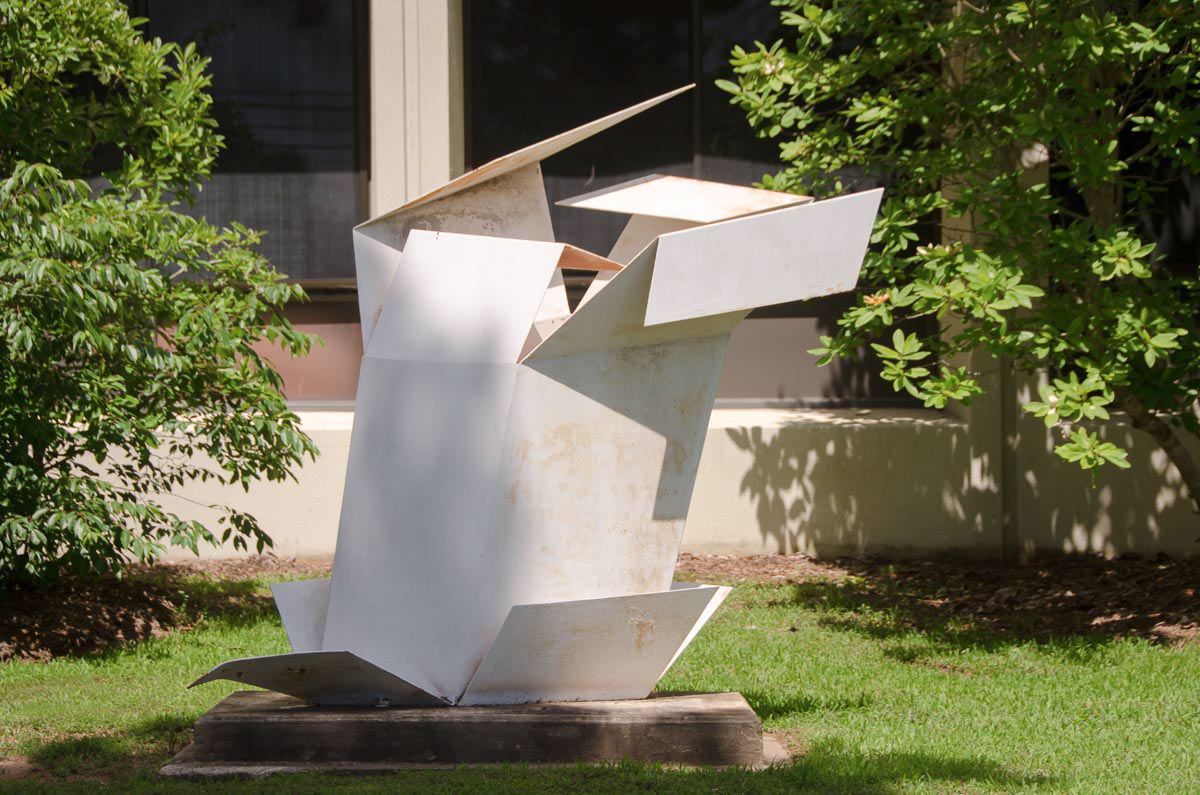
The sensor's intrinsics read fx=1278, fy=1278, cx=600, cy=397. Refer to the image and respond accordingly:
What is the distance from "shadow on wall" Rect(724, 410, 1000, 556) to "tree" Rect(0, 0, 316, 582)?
3.73 metres

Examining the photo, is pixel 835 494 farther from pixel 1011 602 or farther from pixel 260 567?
pixel 260 567

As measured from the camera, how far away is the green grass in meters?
4.46

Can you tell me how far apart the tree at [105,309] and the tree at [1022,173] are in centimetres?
325

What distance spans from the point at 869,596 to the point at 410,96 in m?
4.97

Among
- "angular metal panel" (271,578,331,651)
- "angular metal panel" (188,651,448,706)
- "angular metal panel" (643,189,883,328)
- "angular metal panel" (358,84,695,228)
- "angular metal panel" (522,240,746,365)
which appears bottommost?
"angular metal panel" (188,651,448,706)

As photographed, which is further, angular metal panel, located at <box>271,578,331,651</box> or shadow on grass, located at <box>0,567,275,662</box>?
shadow on grass, located at <box>0,567,275,662</box>

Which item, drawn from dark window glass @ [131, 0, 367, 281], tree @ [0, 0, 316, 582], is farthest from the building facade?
tree @ [0, 0, 316, 582]

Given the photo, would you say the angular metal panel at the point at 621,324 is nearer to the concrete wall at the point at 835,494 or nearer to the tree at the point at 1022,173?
the tree at the point at 1022,173

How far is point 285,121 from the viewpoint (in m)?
10.1

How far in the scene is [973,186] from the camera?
22.7 feet

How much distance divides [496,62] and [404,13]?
0.91m

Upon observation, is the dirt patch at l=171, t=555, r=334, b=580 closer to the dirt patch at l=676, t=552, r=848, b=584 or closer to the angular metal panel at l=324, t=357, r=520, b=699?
the dirt patch at l=676, t=552, r=848, b=584

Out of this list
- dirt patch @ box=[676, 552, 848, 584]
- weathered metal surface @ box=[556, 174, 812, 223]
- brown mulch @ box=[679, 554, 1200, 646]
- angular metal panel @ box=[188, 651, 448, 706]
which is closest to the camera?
angular metal panel @ box=[188, 651, 448, 706]

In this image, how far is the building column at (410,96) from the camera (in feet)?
31.6
